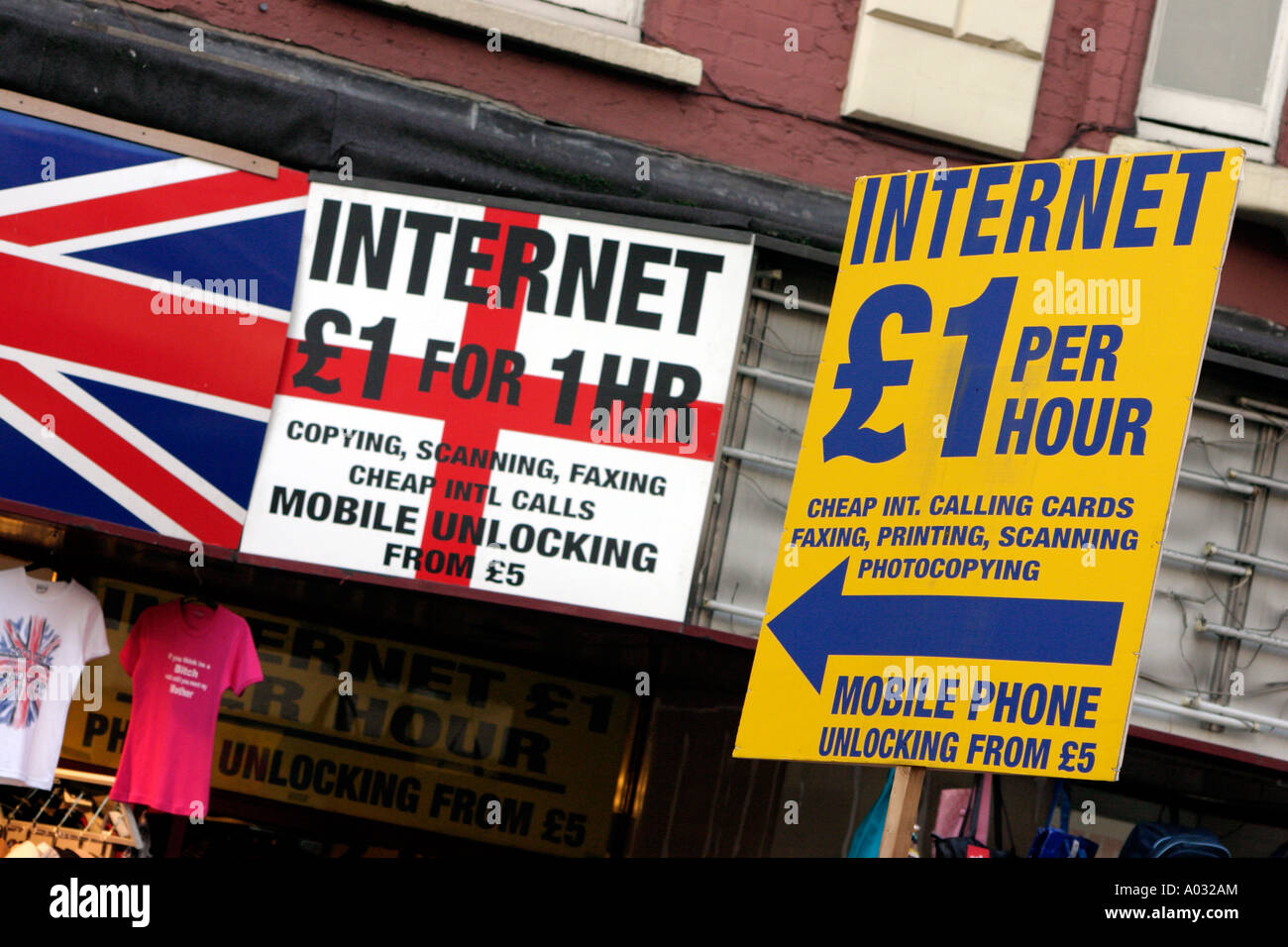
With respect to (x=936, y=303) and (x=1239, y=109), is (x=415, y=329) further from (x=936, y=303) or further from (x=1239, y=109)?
(x=1239, y=109)

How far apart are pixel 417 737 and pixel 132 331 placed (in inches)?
107

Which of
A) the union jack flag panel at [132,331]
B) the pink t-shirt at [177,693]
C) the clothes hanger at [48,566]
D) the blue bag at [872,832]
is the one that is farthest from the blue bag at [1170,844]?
the clothes hanger at [48,566]

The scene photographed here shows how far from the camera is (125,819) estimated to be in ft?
23.7

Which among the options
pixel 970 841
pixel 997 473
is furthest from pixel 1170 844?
pixel 997 473

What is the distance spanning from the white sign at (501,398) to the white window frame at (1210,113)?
2757 millimetres

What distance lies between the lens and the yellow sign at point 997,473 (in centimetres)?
472

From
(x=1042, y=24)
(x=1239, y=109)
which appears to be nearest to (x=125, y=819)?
(x=1042, y=24)

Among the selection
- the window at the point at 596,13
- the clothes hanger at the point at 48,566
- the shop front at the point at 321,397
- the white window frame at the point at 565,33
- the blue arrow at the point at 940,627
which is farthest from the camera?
the window at the point at 596,13

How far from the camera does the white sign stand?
21.9 ft

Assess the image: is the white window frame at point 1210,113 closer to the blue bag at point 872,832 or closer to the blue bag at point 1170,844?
the blue bag at point 1170,844

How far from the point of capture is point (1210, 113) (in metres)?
8.05

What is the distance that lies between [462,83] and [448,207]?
0.91 meters

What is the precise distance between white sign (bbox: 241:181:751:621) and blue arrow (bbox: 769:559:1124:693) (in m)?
1.53

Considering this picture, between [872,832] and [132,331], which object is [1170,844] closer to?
[872,832]
